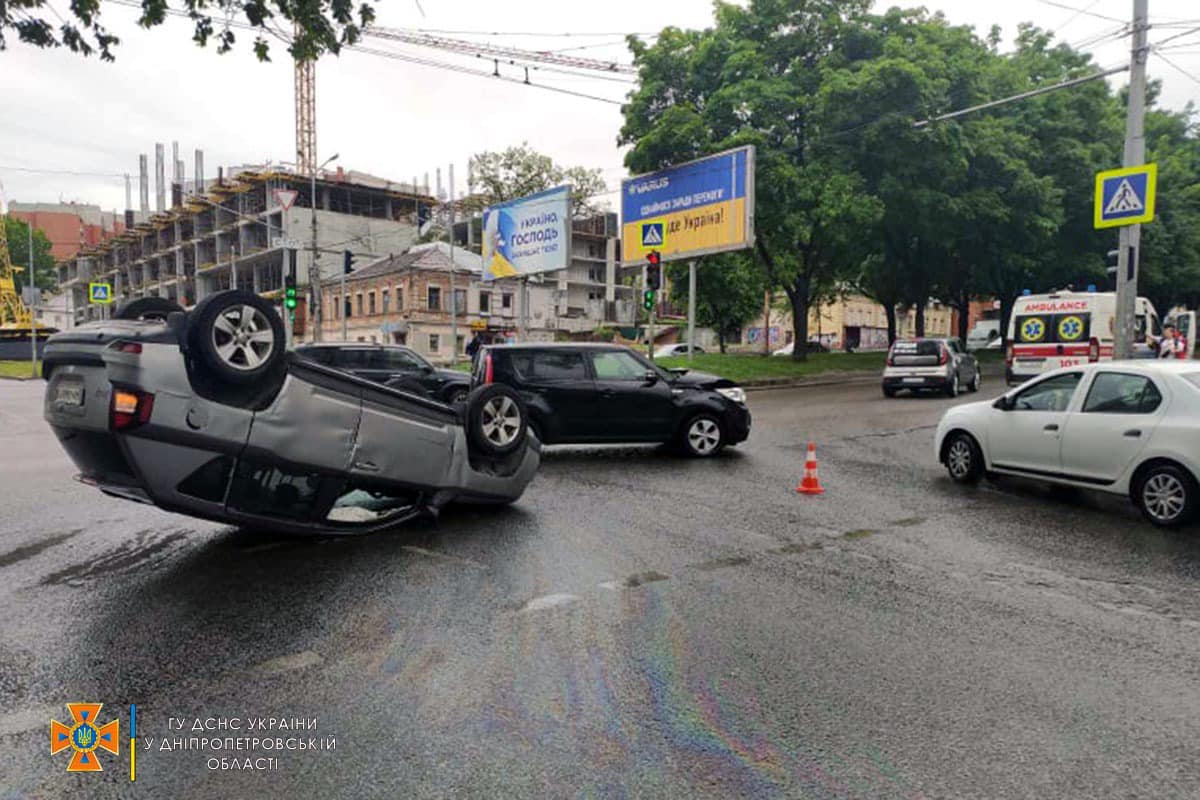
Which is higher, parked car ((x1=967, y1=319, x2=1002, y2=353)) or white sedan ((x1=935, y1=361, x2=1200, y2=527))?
parked car ((x1=967, y1=319, x2=1002, y2=353))

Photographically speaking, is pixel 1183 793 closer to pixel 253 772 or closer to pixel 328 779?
pixel 328 779

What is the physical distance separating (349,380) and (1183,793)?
17.0 feet

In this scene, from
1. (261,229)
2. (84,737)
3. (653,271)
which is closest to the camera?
(84,737)

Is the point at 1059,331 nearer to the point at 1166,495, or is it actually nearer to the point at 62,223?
the point at 1166,495

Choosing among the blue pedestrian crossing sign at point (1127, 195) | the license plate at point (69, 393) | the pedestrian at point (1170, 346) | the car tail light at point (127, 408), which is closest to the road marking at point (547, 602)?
the car tail light at point (127, 408)

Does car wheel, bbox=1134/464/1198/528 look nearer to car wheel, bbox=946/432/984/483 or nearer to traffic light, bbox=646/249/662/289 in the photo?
car wheel, bbox=946/432/984/483

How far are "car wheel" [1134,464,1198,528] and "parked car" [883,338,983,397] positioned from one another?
45.5ft

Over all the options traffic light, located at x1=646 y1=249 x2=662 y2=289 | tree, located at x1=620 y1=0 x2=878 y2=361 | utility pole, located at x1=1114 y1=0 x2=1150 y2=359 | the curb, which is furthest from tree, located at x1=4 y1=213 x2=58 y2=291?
utility pole, located at x1=1114 y1=0 x2=1150 y2=359

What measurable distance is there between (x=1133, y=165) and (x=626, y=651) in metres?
15.6

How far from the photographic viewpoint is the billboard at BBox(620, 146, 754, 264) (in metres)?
25.4

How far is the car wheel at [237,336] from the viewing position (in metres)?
4.96

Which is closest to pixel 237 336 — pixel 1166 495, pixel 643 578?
pixel 643 578

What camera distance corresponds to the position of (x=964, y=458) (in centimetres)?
945

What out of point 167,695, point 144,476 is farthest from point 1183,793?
point 144,476
